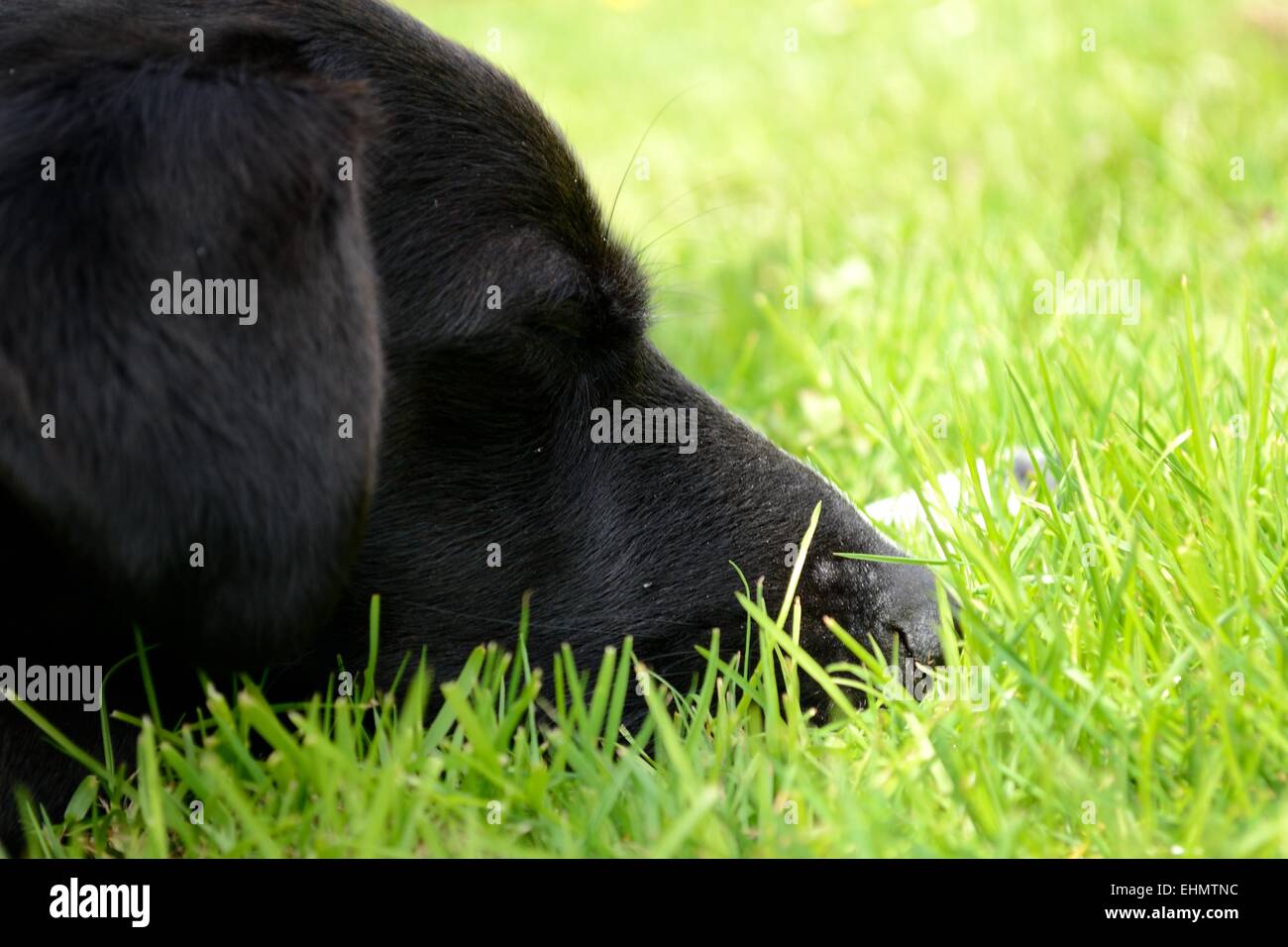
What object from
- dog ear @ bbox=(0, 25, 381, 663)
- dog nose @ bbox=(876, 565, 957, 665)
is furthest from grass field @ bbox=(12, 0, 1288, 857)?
dog ear @ bbox=(0, 25, 381, 663)

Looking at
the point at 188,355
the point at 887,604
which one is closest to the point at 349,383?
the point at 188,355

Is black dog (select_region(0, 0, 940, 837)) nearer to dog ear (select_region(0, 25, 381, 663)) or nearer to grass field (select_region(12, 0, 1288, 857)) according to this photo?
dog ear (select_region(0, 25, 381, 663))

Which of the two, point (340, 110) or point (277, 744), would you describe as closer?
point (277, 744)

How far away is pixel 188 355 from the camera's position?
165cm

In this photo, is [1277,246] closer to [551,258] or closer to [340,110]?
[551,258]

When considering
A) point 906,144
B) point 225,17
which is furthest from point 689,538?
point 906,144

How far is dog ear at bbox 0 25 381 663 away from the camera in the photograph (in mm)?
1597

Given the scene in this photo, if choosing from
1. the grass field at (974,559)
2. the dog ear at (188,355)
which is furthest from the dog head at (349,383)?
the grass field at (974,559)

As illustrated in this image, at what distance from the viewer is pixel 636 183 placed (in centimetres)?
616

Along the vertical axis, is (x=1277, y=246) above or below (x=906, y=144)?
below

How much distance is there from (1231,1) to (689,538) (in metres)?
5.60

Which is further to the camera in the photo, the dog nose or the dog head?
the dog nose

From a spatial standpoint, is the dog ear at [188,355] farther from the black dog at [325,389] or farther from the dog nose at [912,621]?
the dog nose at [912,621]

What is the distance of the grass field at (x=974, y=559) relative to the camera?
1577mm
